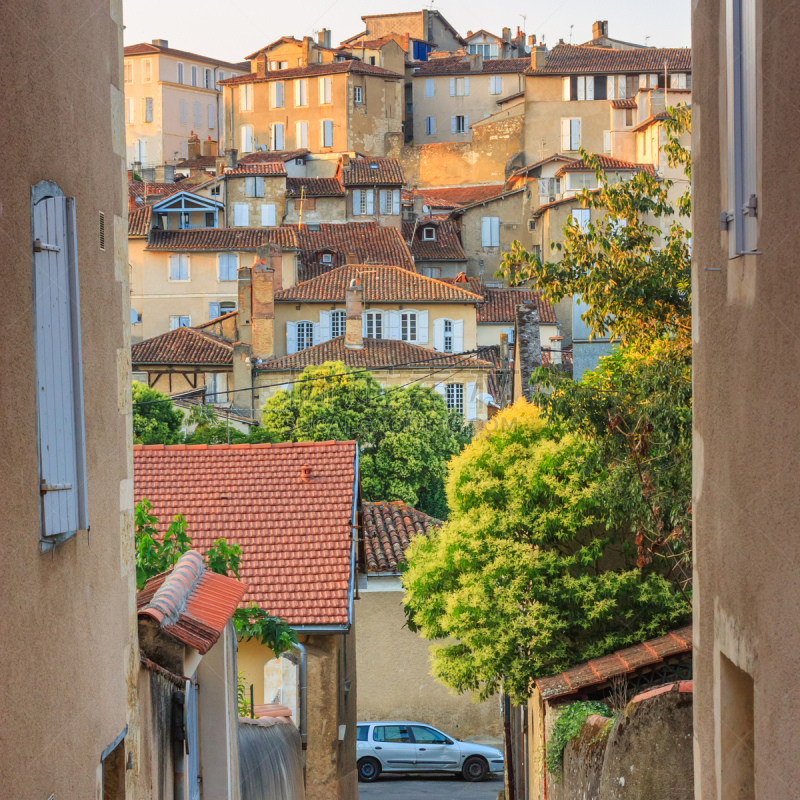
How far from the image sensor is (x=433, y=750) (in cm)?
2475

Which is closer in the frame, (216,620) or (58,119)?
(58,119)

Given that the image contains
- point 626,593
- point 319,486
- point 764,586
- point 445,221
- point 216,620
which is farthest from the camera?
point 445,221

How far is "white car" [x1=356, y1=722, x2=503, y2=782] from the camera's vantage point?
24719 mm

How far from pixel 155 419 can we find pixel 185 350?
1040 centimetres

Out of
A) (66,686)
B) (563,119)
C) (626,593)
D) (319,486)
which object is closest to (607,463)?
(626,593)

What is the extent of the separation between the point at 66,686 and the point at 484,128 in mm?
80952

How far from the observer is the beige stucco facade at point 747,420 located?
4762 mm

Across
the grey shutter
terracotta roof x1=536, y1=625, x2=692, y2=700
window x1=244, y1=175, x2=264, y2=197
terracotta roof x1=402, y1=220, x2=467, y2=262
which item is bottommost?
terracotta roof x1=536, y1=625, x2=692, y2=700

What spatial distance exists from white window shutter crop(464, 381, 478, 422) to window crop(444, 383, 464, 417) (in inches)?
9.9

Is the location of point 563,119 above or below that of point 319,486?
above

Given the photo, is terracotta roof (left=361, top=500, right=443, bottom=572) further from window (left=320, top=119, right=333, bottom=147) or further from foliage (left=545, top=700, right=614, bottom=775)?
Answer: window (left=320, top=119, right=333, bottom=147)

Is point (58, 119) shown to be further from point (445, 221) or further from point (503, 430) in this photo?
point (445, 221)

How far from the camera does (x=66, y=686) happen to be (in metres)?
5.22

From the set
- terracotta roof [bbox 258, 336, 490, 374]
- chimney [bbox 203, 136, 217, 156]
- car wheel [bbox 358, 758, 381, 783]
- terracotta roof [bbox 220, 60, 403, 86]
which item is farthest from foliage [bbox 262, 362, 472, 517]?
chimney [bbox 203, 136, 217, 156]
